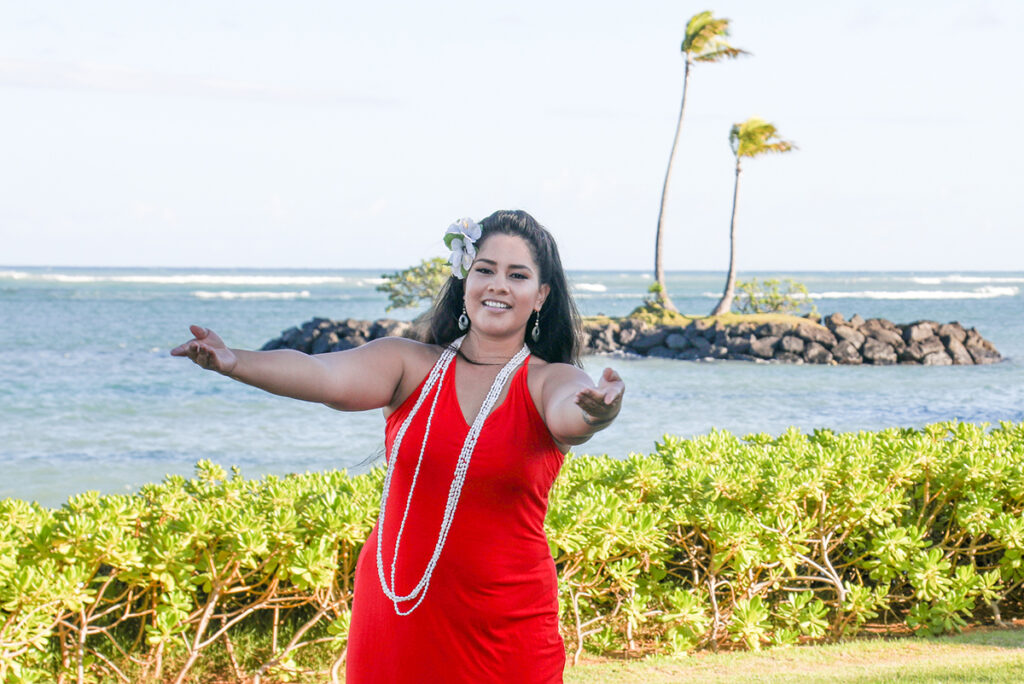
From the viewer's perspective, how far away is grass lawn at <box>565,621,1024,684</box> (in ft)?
13.6

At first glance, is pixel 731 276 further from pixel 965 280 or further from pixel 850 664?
pixel 965 280

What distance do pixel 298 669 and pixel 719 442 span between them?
2.83 meters

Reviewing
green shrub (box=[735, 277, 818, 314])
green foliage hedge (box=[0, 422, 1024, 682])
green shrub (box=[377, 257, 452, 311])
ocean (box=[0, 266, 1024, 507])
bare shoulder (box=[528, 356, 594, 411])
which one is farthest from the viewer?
green shrub (box=[735, 277, 818, 314])

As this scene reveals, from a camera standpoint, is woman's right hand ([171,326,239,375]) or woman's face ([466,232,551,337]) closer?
woman's right hand ([171,326,239,375])

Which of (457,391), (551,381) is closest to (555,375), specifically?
(551,381)

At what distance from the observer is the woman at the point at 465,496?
2.29 metres

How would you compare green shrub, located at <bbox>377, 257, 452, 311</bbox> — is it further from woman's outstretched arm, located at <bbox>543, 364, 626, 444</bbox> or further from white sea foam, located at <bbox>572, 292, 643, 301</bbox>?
white sea foam, located at <bbox>572, 292, 643, 301</bbox>

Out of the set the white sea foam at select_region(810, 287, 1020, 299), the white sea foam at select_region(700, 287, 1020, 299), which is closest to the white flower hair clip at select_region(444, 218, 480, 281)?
the white sea foam at select_region(700, 287, 1020, 299)

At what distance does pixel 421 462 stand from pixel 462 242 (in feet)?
1.91

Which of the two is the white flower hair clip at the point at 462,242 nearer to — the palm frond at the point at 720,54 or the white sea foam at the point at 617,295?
the palm frond at the point at 720,54

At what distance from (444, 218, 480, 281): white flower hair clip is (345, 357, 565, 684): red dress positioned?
1.23 ft

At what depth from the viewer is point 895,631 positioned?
202 inches

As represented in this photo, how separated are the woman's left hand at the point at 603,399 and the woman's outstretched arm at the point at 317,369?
535 mm

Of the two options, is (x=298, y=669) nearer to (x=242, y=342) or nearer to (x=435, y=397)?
(x=435, y=397)
